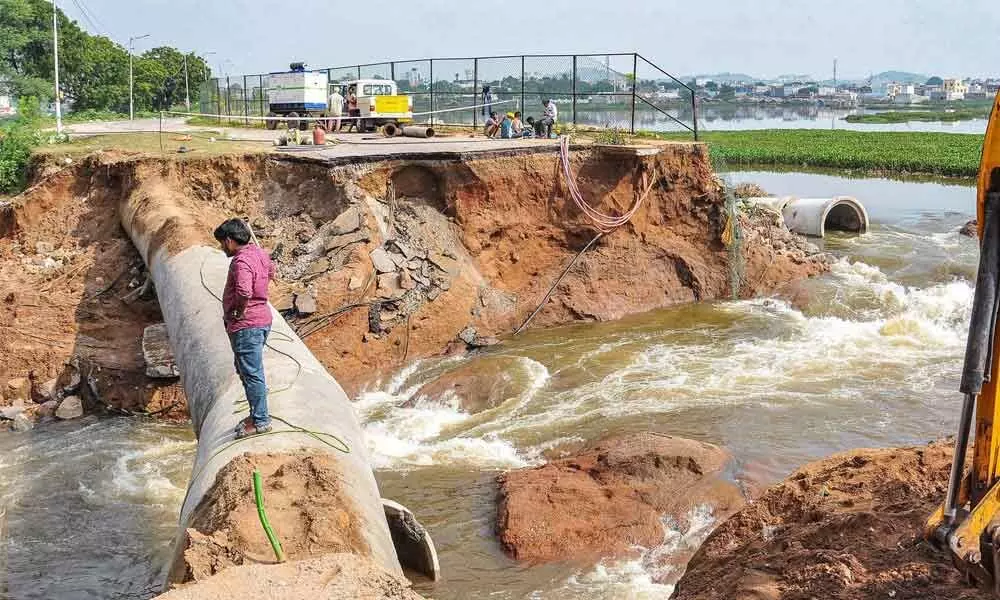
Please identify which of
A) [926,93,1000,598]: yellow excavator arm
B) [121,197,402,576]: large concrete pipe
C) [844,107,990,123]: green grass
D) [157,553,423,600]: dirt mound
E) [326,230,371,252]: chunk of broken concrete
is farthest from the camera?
[844,107,990,123]: green grass

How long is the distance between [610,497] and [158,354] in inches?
283

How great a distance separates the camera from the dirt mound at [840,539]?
6027 millimetres

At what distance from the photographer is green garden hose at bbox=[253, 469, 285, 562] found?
18.8 feet

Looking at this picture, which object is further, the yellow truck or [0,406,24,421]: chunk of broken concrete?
the yellow truck

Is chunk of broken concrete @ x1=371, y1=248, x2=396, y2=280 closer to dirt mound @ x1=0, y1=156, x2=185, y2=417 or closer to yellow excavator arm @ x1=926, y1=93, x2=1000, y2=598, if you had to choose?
dirt mound @ x1=0, y1=156, x2=185, y2=417

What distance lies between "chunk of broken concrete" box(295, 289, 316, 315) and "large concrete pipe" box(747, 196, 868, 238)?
49.5ft

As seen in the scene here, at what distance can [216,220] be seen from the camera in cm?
1590

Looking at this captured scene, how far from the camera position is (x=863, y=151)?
5106 cm

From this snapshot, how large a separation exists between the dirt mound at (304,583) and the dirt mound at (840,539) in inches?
98.1

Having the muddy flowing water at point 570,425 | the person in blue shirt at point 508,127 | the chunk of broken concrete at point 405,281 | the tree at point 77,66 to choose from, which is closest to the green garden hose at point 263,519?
the muddy flowing water at point 570,425

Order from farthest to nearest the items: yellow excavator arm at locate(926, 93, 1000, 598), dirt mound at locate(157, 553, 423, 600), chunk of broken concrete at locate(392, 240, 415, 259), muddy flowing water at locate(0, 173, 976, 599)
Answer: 1. chunk of broken concrete at locate(392, 240, 415, 259)
2. muddy flowing water at locate(0, 173, 976, 599)
3. dirt mound at locate(157, 553, 423, 600)
4. yellow excavator arm at locate(926, 93, 1000, 598)

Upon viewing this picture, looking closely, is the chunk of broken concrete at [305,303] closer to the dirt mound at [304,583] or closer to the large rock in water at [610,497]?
the large rock in water at [610,497]

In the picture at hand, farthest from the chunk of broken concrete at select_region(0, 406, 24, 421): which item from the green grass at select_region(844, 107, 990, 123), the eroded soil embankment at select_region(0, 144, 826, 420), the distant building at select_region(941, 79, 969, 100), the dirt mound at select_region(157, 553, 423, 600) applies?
the distant building at select_region(941, 79, 969, 100)

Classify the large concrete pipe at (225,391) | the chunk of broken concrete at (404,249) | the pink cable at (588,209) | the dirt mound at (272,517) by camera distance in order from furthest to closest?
1. the pink cable at (588,209)
2. the chunk of broken concrete at (404,249)
3. the large concrete pipe at (225,391)
4. the dirt mound at (272,517)
